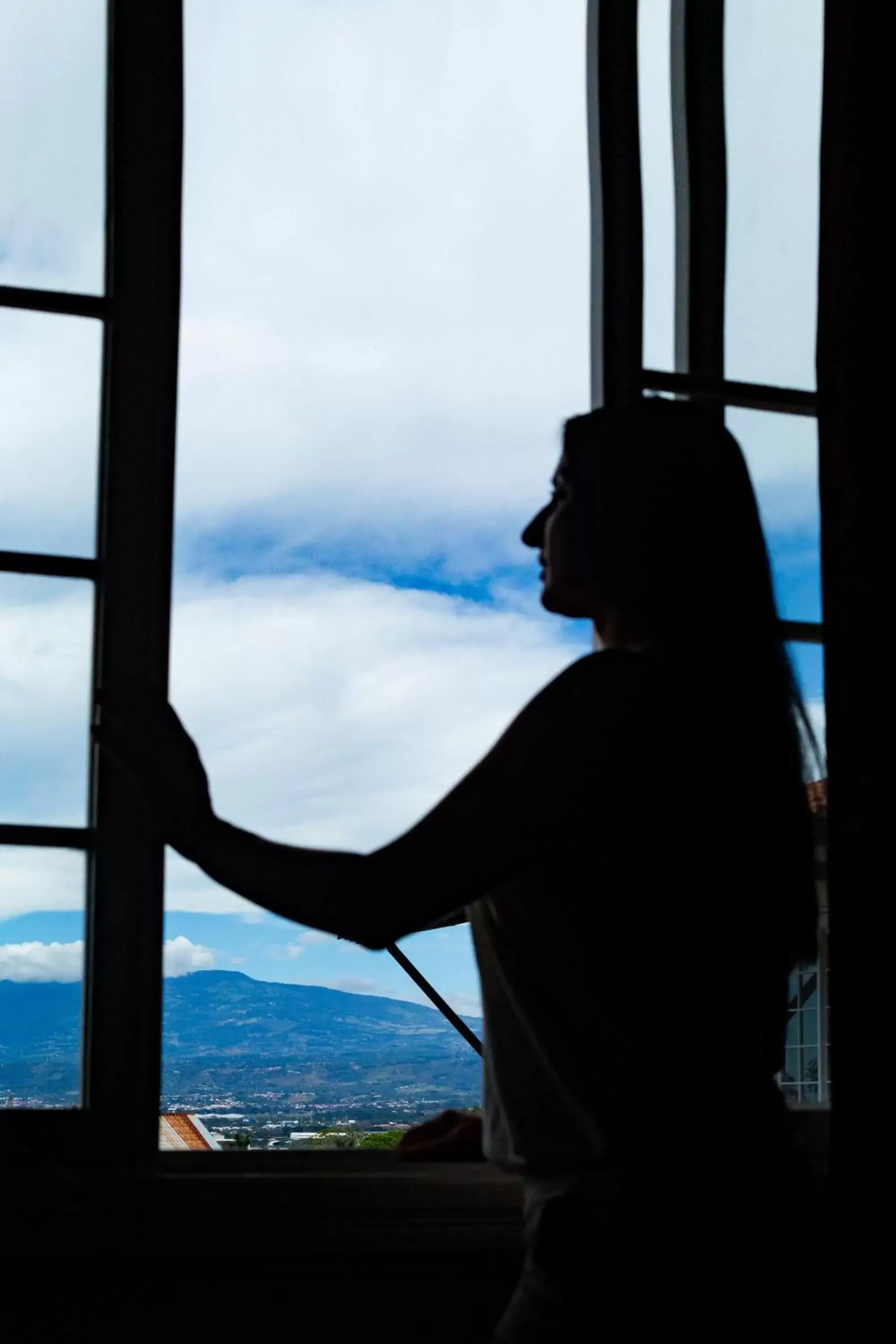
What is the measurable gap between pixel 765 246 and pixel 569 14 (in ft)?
1.68

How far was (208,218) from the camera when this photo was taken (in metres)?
2.06

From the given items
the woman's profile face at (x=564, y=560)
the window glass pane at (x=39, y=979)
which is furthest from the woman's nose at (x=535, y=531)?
the window glass pane at (x=39, y=979)

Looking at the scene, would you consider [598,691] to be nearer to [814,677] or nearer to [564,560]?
[564,560]

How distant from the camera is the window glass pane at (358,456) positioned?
6.24 feet

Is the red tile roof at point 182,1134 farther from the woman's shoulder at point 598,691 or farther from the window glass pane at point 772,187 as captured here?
the window glass pane at point 772,187

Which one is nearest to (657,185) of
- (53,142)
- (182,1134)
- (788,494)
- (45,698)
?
(788,494)

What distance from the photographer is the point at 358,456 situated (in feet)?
7.77

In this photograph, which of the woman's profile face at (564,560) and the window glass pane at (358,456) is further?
the window glass pane at (358,456)

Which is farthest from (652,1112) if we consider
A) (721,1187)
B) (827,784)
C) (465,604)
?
(465,604)

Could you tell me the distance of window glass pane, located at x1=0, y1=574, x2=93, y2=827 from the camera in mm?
1811

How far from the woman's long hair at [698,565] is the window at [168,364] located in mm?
539

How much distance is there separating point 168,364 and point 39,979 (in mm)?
831

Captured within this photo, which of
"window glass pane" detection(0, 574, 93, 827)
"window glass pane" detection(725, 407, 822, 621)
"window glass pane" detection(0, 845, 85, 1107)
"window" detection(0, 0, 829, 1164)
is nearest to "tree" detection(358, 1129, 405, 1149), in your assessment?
"window" detection(0, 0, 829, 1164)

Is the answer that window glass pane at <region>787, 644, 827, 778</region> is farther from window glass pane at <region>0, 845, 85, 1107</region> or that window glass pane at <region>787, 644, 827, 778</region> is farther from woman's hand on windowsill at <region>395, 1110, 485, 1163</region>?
window glass pane at <region>0, 845, 85, 1107</region>
